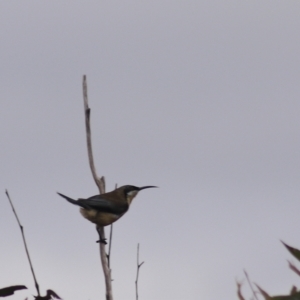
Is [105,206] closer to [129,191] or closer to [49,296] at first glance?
[129,191]

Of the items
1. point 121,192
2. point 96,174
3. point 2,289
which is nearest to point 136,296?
point 2,289

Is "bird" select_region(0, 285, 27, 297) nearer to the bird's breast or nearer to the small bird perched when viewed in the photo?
the bird's breast

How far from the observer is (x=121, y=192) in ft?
37.9

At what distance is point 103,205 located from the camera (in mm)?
10516

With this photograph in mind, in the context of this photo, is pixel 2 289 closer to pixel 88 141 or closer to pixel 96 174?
pixel 88 141

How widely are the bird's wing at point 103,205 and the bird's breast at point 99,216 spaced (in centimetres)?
10

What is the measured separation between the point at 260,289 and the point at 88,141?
2635mm

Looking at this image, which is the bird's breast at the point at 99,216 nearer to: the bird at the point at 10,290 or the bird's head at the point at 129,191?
the bird's head at the point at 129,191

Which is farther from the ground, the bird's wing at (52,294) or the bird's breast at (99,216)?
the bird's breast at (99,216)

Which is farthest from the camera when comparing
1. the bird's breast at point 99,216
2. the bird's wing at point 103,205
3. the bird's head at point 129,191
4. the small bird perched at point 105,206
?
the bird's head at point 129,191

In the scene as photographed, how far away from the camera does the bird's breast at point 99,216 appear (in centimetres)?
934

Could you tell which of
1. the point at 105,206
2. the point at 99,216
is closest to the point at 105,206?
the point at 105,206

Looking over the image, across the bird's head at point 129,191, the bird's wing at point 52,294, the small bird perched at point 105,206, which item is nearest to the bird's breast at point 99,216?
the small bird perched at point 105,206

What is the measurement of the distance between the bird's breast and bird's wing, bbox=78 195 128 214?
99mm
